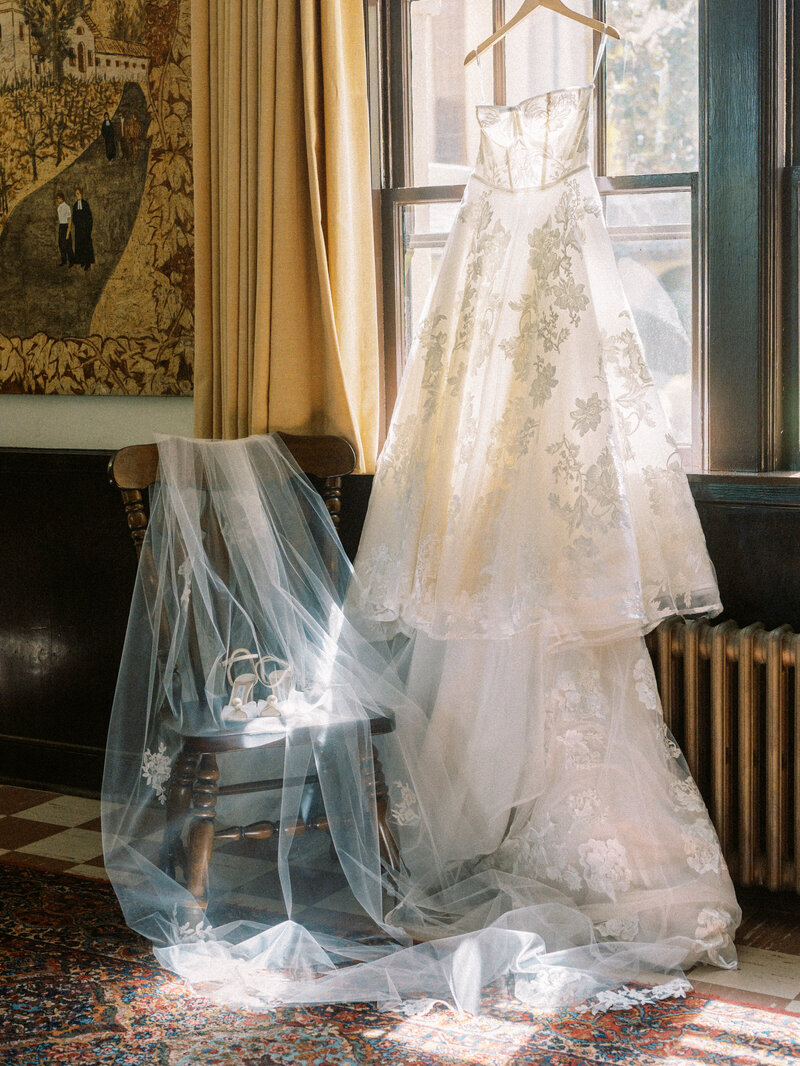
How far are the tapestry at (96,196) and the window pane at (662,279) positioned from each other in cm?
112

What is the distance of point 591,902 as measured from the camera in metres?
2.13

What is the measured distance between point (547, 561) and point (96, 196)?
66.8 inches

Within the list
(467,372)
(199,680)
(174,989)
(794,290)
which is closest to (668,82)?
(794,290)

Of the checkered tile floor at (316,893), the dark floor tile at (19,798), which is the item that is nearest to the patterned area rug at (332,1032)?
the checkered tile floor at (316,893)

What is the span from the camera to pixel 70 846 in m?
2.73

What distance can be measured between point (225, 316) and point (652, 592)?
1.21 metres

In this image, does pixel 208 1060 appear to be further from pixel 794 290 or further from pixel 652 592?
pixel 794 290

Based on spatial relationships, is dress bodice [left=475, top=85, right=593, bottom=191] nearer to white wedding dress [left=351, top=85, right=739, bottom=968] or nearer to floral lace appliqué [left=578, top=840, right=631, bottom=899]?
white wedding dress [left=351, top=85, right=739, bottom=968]

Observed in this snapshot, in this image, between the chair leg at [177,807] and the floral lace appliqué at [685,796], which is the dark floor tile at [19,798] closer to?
the chair leg at [177,807]

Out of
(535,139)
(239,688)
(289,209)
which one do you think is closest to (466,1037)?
(239,688)

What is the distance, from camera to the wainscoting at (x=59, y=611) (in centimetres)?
306

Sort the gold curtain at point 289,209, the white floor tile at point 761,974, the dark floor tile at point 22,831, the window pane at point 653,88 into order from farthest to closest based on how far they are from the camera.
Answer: the dark floor tile at point 22,831 < the gold curtain at point 289,209 < the window pane at point 653,88 < the white floor tile at point 761,974

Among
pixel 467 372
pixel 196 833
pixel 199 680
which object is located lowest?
pixel 196 833

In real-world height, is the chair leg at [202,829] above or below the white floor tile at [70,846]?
above
